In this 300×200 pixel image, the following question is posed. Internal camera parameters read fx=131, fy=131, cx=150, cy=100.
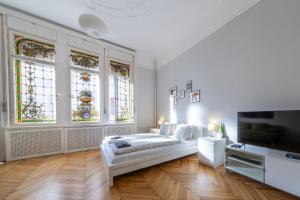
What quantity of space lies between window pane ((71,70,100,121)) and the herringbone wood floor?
1502 millimetres

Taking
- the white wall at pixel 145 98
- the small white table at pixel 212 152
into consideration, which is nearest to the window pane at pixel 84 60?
the white wall at pixel 145 98

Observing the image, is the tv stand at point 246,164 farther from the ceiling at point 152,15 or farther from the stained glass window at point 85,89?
the stained glass window at point 85,89

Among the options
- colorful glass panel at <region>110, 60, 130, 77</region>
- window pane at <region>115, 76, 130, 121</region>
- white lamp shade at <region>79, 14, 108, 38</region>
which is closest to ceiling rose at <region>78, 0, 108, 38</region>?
white lamp shade at <region>79, 14, 108, 38</region>

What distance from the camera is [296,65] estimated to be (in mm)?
2008

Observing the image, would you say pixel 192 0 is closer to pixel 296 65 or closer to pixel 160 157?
pixel 296 65

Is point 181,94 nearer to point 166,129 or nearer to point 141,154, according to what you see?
point 166,129

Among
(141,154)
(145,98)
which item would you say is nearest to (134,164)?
(141,154)

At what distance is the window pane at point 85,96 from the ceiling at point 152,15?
141cm

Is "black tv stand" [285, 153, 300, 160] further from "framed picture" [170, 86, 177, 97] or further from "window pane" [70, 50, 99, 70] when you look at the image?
"window pane" [70, 50, 99, 70]

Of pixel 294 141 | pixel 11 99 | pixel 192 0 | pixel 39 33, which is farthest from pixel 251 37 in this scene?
A: pixel 11 99

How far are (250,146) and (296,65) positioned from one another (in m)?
1.51

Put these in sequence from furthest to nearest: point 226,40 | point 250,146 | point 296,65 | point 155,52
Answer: point 155,52
point 226,40
point 250,146
point 296,65

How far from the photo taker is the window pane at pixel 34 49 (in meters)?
3.25

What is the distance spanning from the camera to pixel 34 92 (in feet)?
11.3
